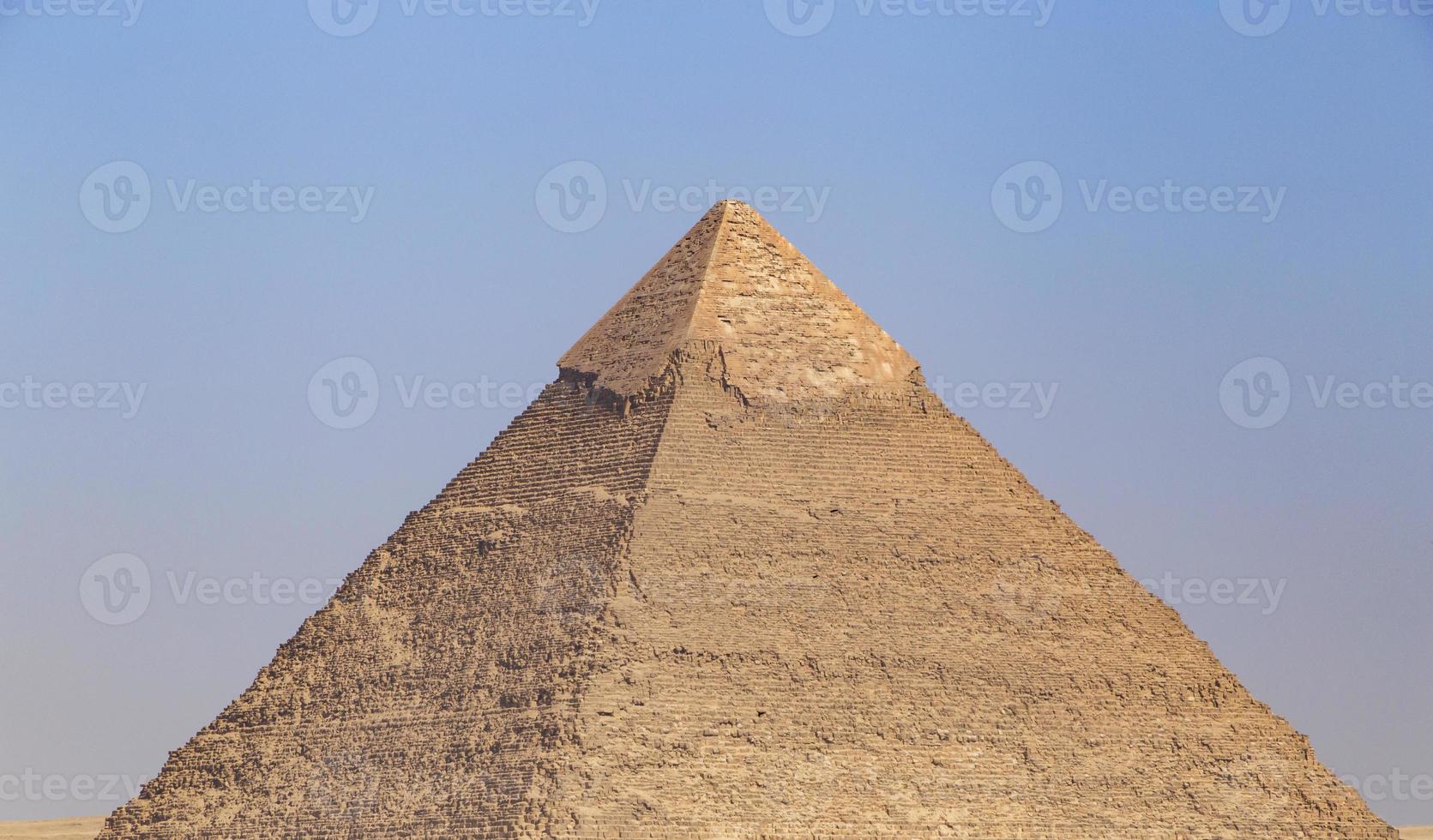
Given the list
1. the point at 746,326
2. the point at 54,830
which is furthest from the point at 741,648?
the point at 54,830

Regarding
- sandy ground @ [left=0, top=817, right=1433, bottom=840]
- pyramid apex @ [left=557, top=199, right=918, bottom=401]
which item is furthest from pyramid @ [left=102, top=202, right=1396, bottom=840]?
sandy ground @ [left=0, top=817, right=1433, bottom=840]

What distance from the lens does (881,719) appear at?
4119 centimetres

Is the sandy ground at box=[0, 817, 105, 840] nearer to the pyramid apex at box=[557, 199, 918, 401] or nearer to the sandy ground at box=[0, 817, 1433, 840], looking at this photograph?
the sandy ground at box=[0, 817, 1433, 840]

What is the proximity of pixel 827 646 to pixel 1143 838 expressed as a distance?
17.6ft

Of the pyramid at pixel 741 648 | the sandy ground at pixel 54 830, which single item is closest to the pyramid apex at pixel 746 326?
the pyramid at pixel 741 648

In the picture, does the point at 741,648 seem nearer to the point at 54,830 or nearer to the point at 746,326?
the point at 746,326

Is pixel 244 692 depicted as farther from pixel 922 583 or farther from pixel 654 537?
pixel 922 583

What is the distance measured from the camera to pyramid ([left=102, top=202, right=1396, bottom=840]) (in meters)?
40.1

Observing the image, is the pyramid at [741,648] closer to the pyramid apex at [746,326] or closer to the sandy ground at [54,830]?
the pyramid apex at [746,326]

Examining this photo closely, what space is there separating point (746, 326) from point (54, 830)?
3817cm

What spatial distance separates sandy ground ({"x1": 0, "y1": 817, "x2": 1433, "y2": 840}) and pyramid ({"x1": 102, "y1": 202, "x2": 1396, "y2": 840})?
2984 cm

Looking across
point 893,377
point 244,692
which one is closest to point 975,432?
point 893,377

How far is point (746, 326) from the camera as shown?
45.3 metres

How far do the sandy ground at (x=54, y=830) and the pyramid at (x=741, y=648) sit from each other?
29.8 metres
